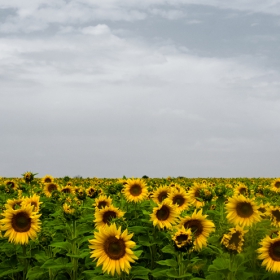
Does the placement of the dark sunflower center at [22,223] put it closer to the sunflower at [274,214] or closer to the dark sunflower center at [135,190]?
the dark sunflower center at [135,190]

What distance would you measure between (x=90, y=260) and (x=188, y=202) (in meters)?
2.50

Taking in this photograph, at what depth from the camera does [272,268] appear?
598 centimetres

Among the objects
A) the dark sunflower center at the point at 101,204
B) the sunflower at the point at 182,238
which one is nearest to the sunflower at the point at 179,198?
the dark sunflower center at the point at 101,204

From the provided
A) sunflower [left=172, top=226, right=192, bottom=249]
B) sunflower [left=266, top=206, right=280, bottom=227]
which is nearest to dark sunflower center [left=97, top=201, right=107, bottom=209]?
sunflower [left=172, top=226, right=192, bottom=249]

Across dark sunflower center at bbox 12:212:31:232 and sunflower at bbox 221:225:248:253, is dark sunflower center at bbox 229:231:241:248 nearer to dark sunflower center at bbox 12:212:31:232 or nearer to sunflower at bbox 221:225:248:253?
sunflower at bbox 221:225:248:253

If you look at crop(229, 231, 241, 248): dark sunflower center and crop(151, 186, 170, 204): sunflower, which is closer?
crop(229, 231, 241, 248): dark sunflower center

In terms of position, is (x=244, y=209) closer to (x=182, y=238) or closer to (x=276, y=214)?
(x=276, y=214)

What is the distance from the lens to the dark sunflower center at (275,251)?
6.00 metres

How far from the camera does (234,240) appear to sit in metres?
5.86

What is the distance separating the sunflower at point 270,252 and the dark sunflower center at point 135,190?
4820 mm

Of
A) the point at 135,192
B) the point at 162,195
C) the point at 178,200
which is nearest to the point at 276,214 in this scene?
the point at 178,200

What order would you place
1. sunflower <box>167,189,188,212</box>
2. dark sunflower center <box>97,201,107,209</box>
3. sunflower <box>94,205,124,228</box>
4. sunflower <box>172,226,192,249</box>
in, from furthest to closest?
sunflower <box>167,189,188,212</box> < dark sunflower center <box>97,201,107,209</box> < sunflower <box>94,205,124,228</box> < sunflower <box>172,226,192,249</box>

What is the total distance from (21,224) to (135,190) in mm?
3162

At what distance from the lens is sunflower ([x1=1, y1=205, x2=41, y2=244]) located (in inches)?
318
